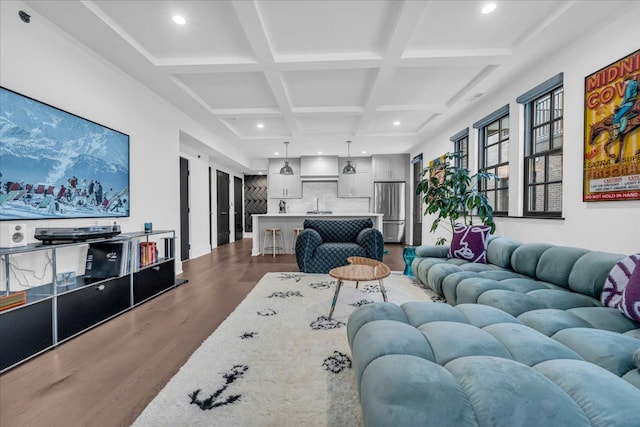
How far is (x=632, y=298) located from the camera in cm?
143

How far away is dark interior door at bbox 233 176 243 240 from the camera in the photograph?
8.78 m

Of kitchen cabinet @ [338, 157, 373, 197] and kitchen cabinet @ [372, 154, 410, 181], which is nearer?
kitchen cabinet @ [372, 154, 410, 181]

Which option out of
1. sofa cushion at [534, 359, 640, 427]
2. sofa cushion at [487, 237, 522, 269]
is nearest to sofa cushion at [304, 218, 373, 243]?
sofa cushion at [487, 237, 522, 269]

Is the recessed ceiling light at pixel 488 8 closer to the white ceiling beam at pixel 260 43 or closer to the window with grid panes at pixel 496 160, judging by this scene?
the window with grid panes at pixel 496 160

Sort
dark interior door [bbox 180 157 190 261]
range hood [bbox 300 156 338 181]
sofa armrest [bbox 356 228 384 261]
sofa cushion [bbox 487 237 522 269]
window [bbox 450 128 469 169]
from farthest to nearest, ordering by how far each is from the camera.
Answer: range hood [bbox 300 156 338 181] → dark interior door [bbox 180 157 190 261] → window [bbox 450 128 469 169] → sofa armrest [bbox 356 228 384 261] → sofa cushion [bbox 487 237 522 269]

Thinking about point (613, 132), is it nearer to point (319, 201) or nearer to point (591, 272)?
point (591, 272)

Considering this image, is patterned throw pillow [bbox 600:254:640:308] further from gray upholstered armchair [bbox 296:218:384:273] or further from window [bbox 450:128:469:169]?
window [bbox 450:128:469:169]

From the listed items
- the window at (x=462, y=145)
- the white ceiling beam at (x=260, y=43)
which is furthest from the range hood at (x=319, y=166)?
the white ceiling beam at (x=260, y=43)

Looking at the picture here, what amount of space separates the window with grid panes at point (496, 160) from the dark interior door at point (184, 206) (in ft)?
18.4

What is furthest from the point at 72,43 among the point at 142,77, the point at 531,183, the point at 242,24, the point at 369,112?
the point at 531,183

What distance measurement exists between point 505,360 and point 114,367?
2271mm

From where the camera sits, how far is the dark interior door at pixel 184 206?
5.33 meters

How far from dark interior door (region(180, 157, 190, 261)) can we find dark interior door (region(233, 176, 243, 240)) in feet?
10.5

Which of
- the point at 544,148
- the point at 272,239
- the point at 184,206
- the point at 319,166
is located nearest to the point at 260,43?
the point at 544,148
